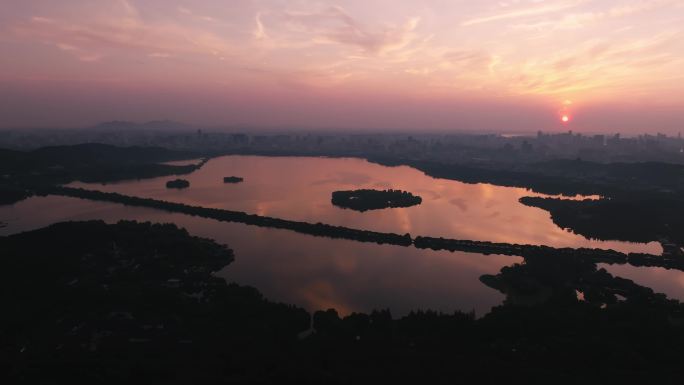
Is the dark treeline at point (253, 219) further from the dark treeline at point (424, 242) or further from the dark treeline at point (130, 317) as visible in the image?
the dark treeline at point (130, 317)

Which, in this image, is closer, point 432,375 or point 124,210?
point 432,375

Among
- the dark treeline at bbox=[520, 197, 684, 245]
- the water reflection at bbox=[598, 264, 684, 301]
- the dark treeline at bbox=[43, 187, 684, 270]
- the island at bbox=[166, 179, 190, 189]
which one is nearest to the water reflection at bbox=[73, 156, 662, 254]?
the island at bbox=[166, 179, 190, 189]

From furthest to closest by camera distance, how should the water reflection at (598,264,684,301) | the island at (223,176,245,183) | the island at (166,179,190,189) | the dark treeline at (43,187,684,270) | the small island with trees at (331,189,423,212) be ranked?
the island at (223,176,245,183), the island at (166,179,190,189), the small island with trees at (331,189,423,212), the dark treeline at (43,187,684,270), the water reflection at (598,264,684,301)

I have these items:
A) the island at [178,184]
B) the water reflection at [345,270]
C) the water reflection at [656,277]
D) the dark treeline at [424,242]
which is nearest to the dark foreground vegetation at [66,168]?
the island at [178,184]

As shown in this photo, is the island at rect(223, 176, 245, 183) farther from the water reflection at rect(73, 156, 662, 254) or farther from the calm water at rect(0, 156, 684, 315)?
the calm water at rect(0, 156, 684, 315)

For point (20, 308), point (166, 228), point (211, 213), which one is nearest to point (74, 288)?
point (20, 308)

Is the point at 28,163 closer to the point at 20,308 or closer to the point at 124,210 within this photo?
the point at 124,210

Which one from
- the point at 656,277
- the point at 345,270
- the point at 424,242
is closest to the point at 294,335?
the point at 345,270

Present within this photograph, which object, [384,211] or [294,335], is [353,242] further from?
[294,335]
